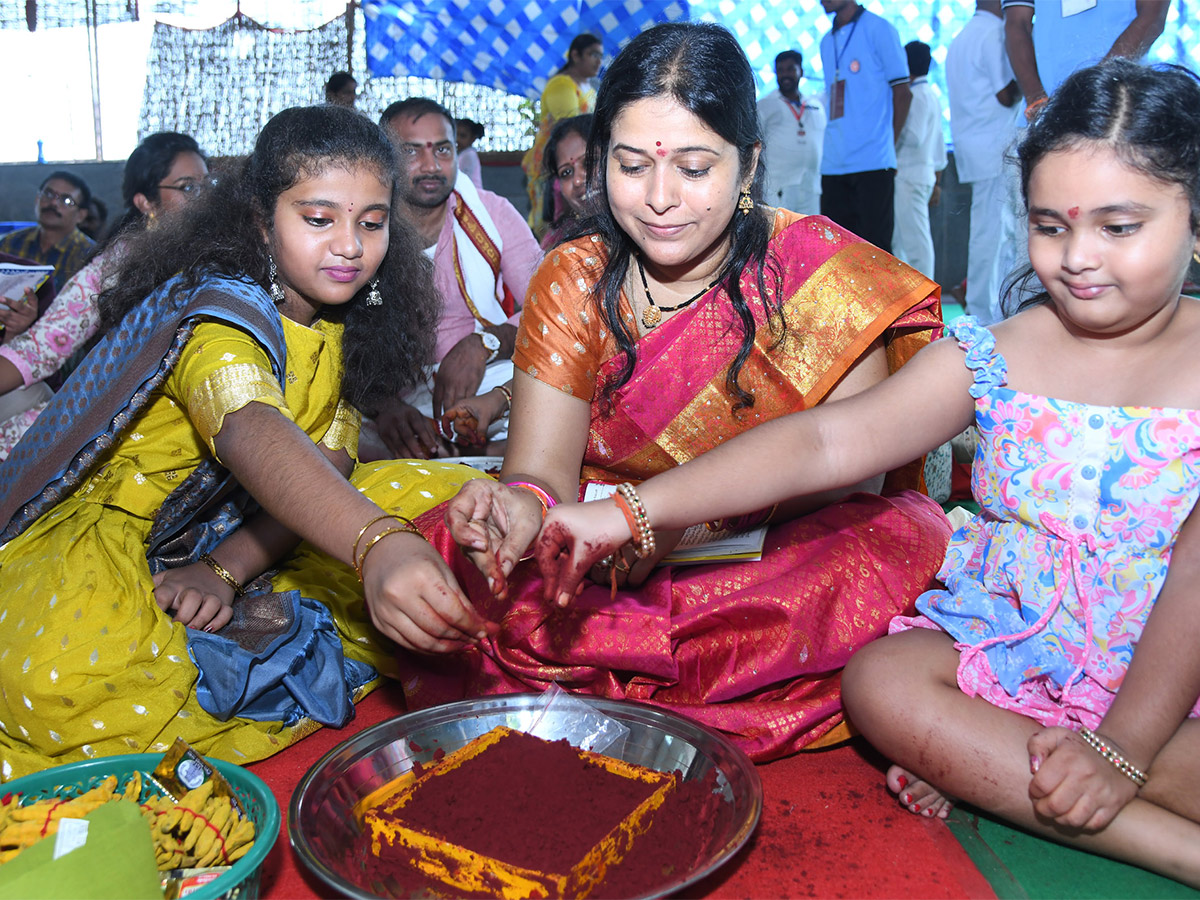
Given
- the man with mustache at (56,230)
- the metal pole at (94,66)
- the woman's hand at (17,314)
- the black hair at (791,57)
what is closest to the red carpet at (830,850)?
the woman's hand at (17,314)

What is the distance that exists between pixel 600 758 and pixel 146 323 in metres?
1.42

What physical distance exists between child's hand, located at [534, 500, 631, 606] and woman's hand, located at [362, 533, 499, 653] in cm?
14

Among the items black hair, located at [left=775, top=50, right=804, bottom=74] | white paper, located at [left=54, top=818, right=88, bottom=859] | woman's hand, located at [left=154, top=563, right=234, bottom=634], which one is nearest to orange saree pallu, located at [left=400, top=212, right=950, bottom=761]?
woman's hand, located at [left=154, top=563, right=234, bottom=634]

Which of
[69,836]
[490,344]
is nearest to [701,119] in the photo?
[69,836]

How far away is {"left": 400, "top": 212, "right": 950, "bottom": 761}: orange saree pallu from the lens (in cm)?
205

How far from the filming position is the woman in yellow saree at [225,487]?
1.96 metres

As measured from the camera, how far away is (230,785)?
155cm

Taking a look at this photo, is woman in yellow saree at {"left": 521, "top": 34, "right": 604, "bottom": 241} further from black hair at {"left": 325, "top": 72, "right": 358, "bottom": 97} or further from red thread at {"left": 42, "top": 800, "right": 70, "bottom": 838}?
red thread at {"left": 42, "top": 800, "right": 70, "bottom": 838}

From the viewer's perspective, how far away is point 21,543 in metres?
2.24

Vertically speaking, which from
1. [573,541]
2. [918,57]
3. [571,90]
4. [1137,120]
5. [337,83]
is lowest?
[573,541]

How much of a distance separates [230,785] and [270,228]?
1.39m

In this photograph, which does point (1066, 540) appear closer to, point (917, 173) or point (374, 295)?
point (374, 295)

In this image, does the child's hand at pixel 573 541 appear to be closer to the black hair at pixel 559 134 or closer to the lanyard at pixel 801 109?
the black hair at pixel 559 134

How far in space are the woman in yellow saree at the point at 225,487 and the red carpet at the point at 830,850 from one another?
0.31 metres
